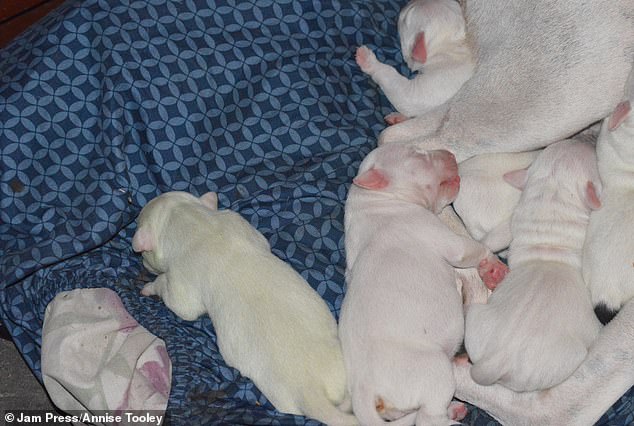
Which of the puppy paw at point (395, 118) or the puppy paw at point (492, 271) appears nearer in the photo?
the puppy paw at point (492, 271)

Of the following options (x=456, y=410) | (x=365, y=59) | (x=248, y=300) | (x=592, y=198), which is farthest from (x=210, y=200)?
(x=592, y=198)

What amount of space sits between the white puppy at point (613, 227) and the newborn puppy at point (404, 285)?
1.10ft

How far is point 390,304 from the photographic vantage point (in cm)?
316

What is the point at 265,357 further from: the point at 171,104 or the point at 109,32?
the point at 109,32

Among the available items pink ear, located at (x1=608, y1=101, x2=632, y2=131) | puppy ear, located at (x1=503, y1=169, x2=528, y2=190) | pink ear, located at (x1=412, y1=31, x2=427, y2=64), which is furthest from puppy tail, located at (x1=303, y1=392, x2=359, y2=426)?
pink ear, located at (x1=412, y1=31, x2=427, y2=64)

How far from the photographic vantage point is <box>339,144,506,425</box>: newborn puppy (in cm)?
308

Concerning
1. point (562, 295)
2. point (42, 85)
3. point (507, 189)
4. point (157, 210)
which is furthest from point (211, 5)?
point (562, 295)

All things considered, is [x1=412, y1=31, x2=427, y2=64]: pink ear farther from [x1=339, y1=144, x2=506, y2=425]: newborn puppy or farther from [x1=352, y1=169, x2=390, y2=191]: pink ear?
[x1=352, y1=169, x2=390, y2=191]: pink ear

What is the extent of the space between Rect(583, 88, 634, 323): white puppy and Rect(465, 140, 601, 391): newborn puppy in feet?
0.14

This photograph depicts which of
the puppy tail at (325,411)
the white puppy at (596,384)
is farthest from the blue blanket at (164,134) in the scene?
the white puppy at (596,384)

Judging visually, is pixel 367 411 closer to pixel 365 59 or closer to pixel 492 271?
pixel 492 271

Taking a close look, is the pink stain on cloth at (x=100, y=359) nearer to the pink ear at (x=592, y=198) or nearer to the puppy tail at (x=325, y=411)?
the puppy tail at (x=325, y=411)

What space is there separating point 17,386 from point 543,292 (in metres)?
2.24

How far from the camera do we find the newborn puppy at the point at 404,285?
3078mm
